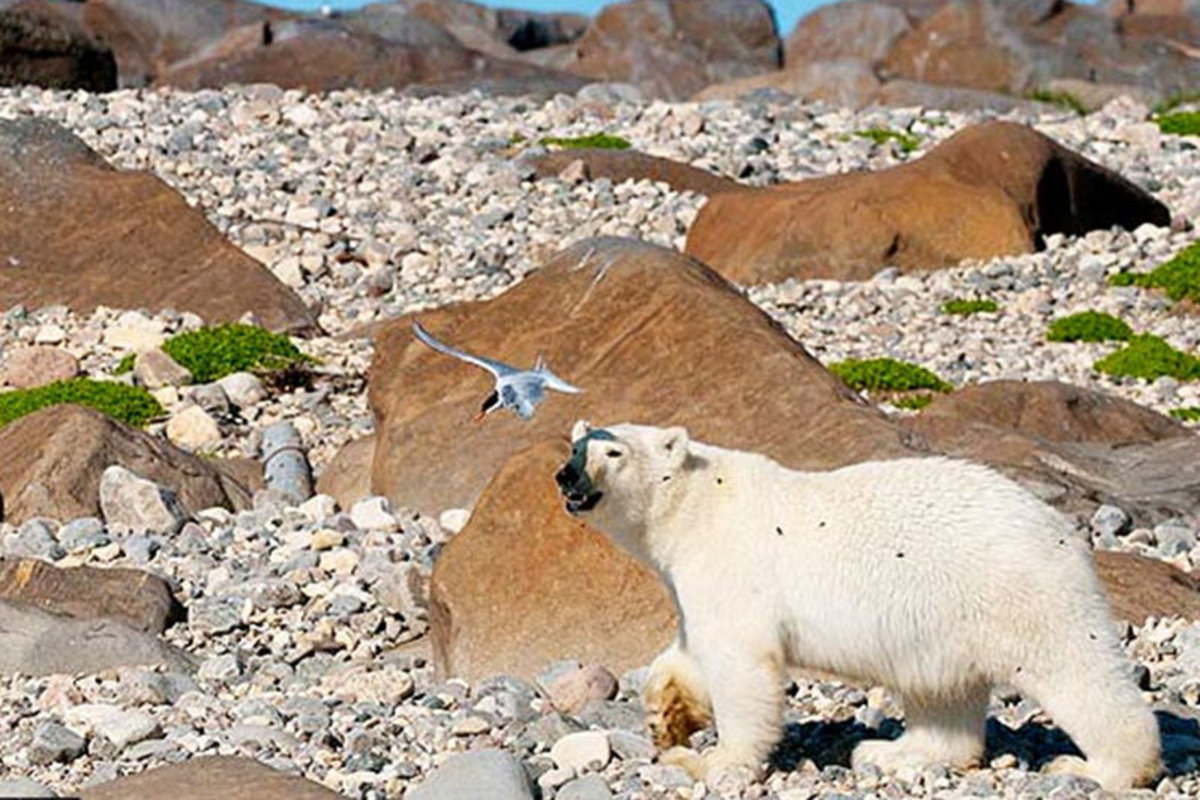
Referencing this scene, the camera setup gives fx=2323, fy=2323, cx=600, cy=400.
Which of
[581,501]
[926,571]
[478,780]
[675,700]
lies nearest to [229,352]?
[675,700]

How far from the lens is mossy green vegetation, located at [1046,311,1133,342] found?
19641 millimetres

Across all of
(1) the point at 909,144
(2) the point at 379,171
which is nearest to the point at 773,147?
(1) the point at 909,144

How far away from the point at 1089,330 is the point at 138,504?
957 cm

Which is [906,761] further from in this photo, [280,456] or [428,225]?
[428,225]

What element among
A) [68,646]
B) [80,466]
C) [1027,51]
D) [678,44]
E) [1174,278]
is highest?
[68,646]

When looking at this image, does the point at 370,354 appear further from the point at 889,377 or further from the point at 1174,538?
the point at 1174,538

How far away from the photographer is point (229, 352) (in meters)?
17.4

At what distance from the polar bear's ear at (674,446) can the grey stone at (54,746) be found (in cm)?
256

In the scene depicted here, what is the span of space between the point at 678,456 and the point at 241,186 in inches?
635

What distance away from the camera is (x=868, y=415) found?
38.0 feet

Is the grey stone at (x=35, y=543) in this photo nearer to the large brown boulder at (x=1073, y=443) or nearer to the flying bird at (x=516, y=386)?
the large brown boulder at (x=1073, y=443)

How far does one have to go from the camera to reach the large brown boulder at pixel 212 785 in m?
7.25

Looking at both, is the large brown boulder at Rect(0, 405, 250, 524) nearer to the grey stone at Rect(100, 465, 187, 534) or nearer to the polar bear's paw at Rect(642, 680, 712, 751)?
the grey stone at Rect(100, 465, 187, 534)

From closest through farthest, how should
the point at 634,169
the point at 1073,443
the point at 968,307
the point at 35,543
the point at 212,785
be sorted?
the point at 212,785 → the point at 35,543 → the point at 1073,443 → the point at 968,307 → the point at 634,169
